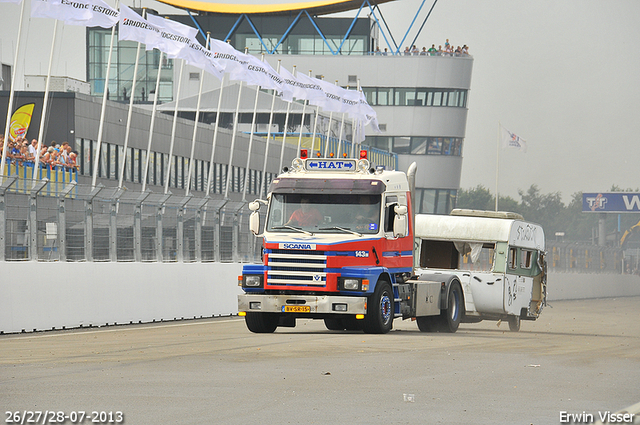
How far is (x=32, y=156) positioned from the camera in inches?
1580

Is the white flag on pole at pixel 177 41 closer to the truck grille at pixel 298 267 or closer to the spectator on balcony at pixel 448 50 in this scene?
the truck grille at pixel 298 267

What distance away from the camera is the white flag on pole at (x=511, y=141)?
214ft

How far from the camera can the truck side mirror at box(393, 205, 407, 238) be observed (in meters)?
19.0

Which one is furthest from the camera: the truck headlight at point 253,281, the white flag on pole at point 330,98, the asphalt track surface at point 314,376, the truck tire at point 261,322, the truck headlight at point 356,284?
the white flag on pole at point 330,98

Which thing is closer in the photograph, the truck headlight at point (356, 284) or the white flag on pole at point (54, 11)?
the truck headlight at point (356, 284)

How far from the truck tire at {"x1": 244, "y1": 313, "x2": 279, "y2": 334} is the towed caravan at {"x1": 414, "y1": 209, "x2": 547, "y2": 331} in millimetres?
3813

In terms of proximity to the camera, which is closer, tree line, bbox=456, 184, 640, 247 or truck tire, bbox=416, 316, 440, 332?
truck tire, bbox=416, 316, 440, 332

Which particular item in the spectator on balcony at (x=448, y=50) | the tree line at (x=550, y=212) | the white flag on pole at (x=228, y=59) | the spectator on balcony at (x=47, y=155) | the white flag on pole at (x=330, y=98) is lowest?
the tree line at (x=550, y=212)

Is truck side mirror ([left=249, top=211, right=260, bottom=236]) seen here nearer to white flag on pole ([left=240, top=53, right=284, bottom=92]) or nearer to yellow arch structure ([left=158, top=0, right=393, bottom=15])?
white flag on pole ([left=240, top=53, right=284, bottom=92])

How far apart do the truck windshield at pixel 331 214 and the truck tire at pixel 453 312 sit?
3.55m

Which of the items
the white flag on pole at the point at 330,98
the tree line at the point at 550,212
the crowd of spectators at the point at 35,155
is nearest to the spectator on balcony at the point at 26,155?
the crowd of spectators at the point at 35,155

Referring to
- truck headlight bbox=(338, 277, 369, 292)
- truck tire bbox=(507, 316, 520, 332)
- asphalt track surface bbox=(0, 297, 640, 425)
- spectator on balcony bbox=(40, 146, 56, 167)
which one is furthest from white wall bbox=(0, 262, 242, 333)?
spectator on balcony bbox=(40, 146, 56, 167)

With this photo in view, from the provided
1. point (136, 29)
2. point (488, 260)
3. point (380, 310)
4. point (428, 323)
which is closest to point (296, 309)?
point (380, 310)

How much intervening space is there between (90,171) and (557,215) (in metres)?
144
